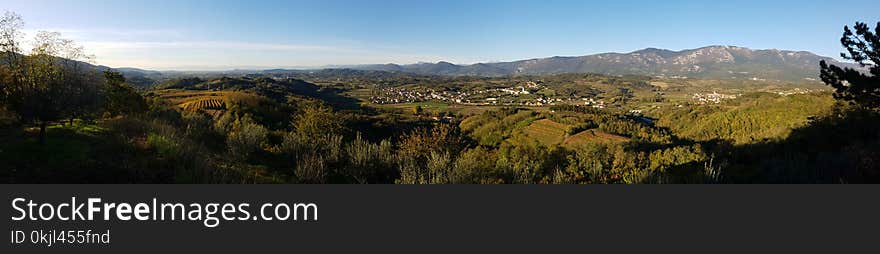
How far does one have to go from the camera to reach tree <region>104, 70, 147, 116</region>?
1820 centimetres

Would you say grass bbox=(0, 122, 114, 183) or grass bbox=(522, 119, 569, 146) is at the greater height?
grass bbox=(0, 122, 114, 183)

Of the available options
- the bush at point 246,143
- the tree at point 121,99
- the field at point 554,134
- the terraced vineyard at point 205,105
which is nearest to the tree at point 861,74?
the bush at point 246,143

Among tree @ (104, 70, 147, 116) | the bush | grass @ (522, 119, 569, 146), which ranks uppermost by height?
tree @ (104, 70, 147, 116)

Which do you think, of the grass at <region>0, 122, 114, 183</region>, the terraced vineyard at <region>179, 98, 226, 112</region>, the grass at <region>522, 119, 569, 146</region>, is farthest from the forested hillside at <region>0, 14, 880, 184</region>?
the grass at <region>522, 119, 569, 146</region>

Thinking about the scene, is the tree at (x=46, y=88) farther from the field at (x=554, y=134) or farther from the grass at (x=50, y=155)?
the field at (x=554, y=134)

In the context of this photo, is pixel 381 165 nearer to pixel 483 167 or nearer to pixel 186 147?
pixel 483 167

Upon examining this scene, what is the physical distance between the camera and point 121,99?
61.8ft

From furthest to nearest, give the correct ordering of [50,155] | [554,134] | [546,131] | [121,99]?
[546,131], [554,134], [121,99], [50,155]

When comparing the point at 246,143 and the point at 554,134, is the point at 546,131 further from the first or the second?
the point at 246,143

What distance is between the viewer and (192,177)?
20.7ft

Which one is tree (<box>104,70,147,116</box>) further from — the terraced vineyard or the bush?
the terraced vineyard

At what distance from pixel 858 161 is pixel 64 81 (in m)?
16.3

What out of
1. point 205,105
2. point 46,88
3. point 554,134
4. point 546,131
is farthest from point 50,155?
point 546,131

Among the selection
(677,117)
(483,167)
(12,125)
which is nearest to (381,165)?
(483,167)
